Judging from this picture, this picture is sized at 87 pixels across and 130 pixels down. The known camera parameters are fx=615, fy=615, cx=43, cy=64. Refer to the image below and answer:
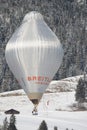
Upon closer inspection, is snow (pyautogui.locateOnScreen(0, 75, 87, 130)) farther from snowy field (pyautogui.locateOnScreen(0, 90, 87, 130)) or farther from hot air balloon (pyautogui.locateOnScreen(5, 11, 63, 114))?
hot air balloon (pyautogui.locateOnScreen(5, 11, 63, 114))

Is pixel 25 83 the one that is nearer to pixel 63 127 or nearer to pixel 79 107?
pixel 63 127

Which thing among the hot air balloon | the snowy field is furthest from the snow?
the hot air balloon

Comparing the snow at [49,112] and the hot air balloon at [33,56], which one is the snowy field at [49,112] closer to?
the snow at [49,112]

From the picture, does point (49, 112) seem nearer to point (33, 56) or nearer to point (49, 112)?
point (49, 112)

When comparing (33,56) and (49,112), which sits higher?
(33,56)

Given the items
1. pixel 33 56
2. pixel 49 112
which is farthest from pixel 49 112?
pixel 33 56
